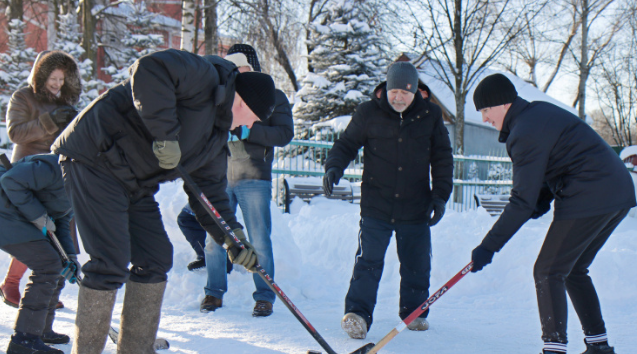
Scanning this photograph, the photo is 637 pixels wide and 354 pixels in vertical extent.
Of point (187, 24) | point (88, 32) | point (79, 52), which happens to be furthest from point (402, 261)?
point (88, 32)

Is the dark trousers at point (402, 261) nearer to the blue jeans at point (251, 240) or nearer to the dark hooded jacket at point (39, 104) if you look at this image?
the blue jeans at point (251, 240)

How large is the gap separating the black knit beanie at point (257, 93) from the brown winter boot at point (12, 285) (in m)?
2.34

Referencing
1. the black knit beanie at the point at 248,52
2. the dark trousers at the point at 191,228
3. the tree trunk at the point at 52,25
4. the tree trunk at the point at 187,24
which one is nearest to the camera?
the black knit beanie at the point at 248,52

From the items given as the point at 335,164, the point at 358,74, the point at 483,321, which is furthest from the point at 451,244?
the point at 358,74

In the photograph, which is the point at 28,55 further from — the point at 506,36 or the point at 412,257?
the point at 412,257

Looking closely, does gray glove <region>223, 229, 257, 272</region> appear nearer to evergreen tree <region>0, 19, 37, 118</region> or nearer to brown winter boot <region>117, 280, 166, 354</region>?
brown winter boot <region>117, 280, 166, 354</region>

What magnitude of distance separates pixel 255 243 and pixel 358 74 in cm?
1113

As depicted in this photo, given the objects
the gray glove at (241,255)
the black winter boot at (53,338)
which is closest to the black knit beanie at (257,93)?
the gray glove at (241,255)

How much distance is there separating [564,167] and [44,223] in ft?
9.45

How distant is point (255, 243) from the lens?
3.87m

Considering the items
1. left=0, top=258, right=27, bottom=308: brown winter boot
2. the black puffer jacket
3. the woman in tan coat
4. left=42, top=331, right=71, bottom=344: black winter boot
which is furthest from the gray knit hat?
left=0, top=258, right=27, bottom=308: brown winter boot

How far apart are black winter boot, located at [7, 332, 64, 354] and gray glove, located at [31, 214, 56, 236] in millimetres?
584

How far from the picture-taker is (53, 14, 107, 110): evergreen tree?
14055 mm

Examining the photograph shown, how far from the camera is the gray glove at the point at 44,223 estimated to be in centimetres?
298
